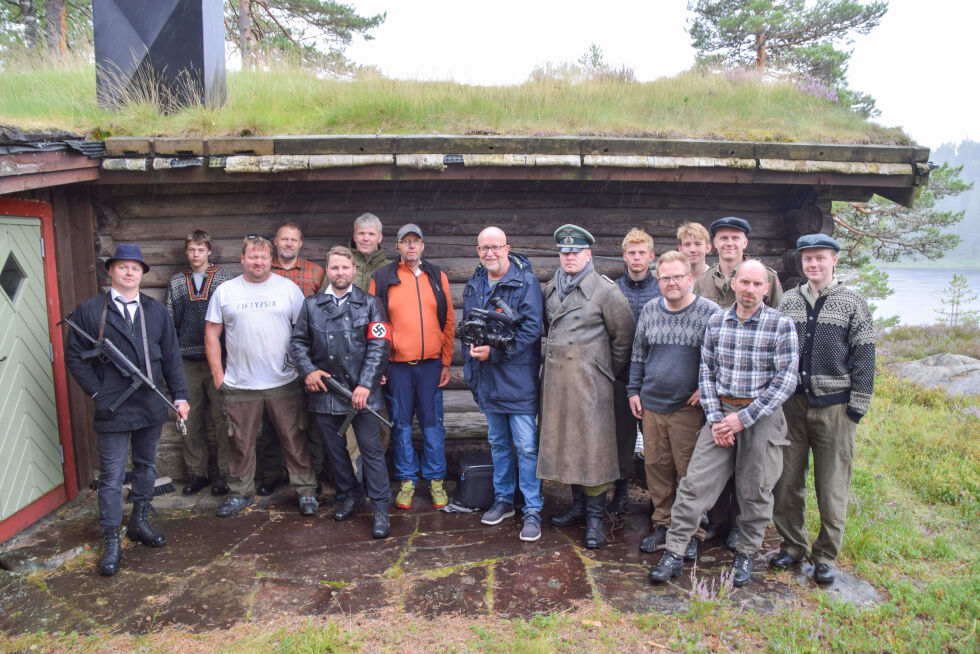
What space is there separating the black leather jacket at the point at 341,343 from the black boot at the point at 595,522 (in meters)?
1.88

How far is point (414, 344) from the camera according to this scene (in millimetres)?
5105

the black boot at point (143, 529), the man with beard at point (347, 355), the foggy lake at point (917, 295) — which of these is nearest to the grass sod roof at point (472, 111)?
the man with beard at point (347, 355)

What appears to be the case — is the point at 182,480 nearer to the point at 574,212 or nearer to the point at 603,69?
the point at 574,212

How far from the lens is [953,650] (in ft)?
11.6

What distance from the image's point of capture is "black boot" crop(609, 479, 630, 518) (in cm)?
523

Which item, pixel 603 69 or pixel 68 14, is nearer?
pixel 603 69

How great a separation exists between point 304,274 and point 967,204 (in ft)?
340

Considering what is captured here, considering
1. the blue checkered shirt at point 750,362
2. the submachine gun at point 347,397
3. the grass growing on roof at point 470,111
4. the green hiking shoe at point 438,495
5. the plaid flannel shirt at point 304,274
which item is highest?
the grass growing on roof at point 470,111

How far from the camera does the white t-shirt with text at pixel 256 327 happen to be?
5102mm

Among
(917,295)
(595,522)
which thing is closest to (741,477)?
(595,522)

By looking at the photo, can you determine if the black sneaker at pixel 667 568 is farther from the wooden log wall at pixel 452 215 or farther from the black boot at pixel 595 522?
the wooden log wall at pixel 452 215

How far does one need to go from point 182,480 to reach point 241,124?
11.7 ft

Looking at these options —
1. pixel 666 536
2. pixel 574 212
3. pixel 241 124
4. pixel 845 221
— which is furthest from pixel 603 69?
pixel 845 221

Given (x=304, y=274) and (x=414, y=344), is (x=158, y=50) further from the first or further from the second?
(x=414, y=344)
